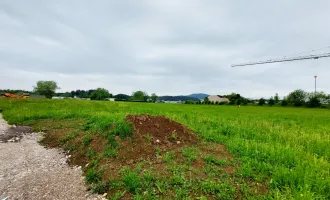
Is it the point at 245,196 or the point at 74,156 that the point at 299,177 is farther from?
the point at 74,156

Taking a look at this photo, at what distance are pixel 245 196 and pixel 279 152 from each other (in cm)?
297

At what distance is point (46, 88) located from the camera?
101312 millimetres

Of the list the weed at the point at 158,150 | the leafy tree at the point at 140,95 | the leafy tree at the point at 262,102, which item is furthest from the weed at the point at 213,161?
the leafy tree at the point at 140,95

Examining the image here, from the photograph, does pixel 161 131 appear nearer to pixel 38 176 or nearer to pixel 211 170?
pixel 211 170

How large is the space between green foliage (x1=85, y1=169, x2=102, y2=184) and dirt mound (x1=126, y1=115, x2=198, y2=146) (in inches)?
82.5

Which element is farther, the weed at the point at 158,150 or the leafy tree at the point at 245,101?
the leafy tree at the point at 245,101

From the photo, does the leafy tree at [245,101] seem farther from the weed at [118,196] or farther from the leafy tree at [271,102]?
the weed at [118,196]

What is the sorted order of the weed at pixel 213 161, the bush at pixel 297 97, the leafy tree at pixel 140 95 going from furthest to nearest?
1. the leafy tree at pixel 140 95
2. the bush at pixel 297 97
3. the weed at pixel 213 161

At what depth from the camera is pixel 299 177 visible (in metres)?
4.61

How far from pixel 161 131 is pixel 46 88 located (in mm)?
114362

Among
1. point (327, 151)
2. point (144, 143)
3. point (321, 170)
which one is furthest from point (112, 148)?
point (327, 151)

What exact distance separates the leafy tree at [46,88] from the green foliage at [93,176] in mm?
114551

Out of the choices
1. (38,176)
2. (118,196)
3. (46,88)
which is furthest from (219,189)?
(46,88)

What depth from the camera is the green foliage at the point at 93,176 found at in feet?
16.8
